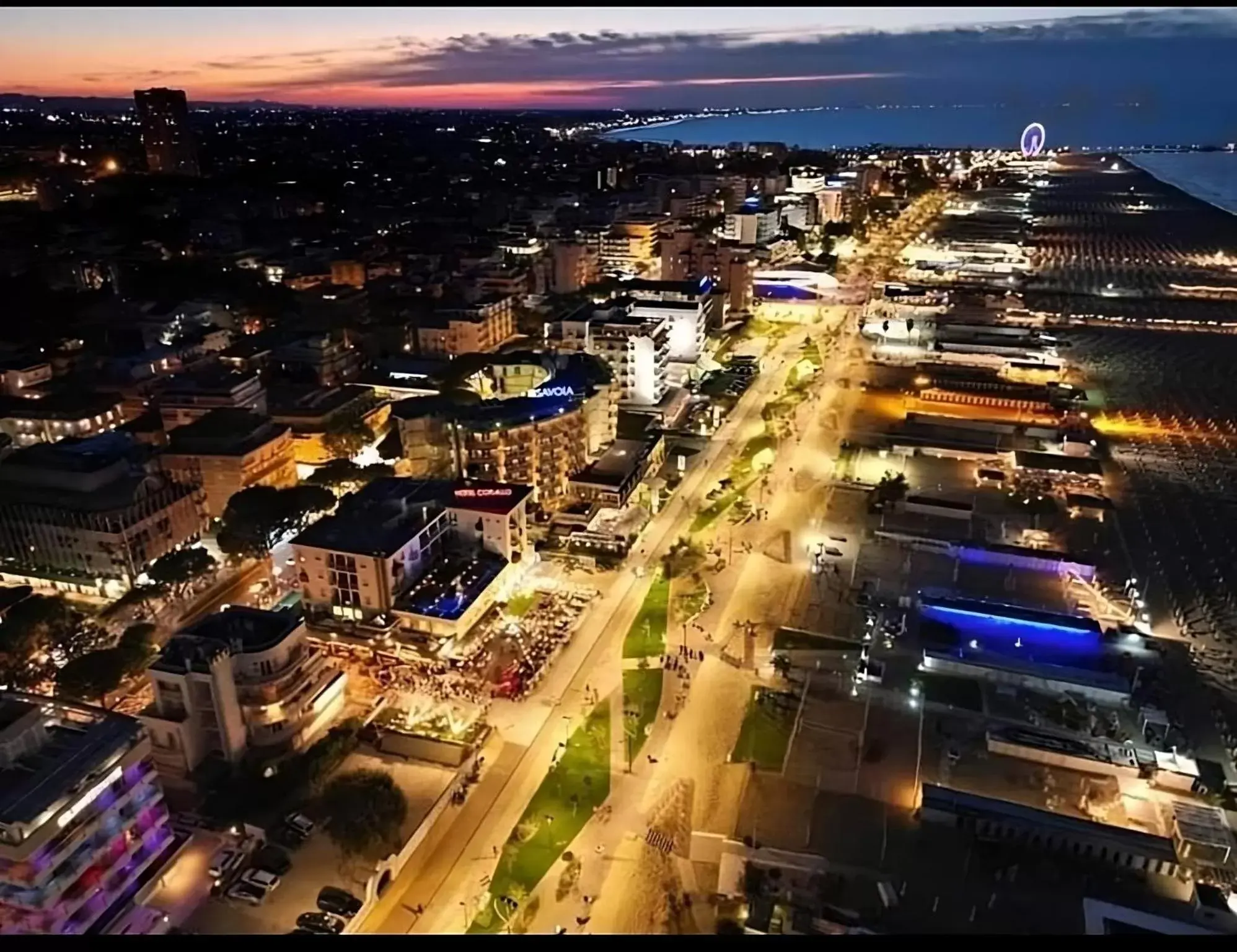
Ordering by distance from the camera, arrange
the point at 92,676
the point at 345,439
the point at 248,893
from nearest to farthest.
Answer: the point at 248,893, the point at 92,676, the point at 345,439

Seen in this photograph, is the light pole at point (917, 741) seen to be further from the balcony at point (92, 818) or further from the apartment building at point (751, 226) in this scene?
the apartment building at point (751, 226)

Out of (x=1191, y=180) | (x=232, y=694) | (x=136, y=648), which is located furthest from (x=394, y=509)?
(x=1191, y=180)

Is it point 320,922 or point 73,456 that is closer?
point 320,922

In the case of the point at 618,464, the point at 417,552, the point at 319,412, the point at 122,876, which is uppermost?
the point at 319,412

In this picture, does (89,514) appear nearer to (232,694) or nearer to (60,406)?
(232,694)

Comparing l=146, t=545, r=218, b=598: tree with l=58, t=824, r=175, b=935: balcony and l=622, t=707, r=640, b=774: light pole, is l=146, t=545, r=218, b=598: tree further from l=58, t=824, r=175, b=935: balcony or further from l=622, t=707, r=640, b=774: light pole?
l=622, t=707, r=640, b=774: light pole
